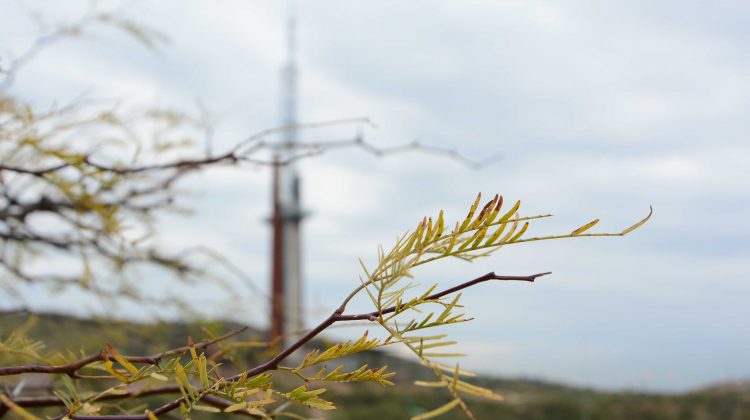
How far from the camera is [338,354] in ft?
1.20

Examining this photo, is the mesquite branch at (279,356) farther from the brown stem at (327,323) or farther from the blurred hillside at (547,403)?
the blurred hillside at (547,403)

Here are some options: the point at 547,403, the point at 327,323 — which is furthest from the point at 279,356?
the point at 547,403

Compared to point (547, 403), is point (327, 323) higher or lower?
higher

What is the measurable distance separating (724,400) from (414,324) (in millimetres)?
8327

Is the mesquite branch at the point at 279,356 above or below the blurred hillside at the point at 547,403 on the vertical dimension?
above

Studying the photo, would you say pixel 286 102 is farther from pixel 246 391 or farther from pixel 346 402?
pixel 246 391

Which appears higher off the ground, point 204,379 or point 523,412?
point 204,379

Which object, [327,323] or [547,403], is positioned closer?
[327,323]

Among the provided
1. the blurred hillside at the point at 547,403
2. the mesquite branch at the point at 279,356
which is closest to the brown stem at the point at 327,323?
the mesquite branch at the point at 279,356

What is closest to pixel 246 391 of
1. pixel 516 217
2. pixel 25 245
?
pixel 516 217

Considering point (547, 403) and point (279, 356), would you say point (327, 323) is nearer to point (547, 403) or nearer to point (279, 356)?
point (279, 356)

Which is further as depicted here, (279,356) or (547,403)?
(547,403)

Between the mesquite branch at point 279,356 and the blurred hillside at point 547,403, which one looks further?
the blurred hillside at point 547,403

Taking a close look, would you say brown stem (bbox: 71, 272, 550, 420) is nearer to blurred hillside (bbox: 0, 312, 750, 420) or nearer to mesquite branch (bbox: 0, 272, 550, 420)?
mesquite branch (bbox: 0, 272, 550, 420)
